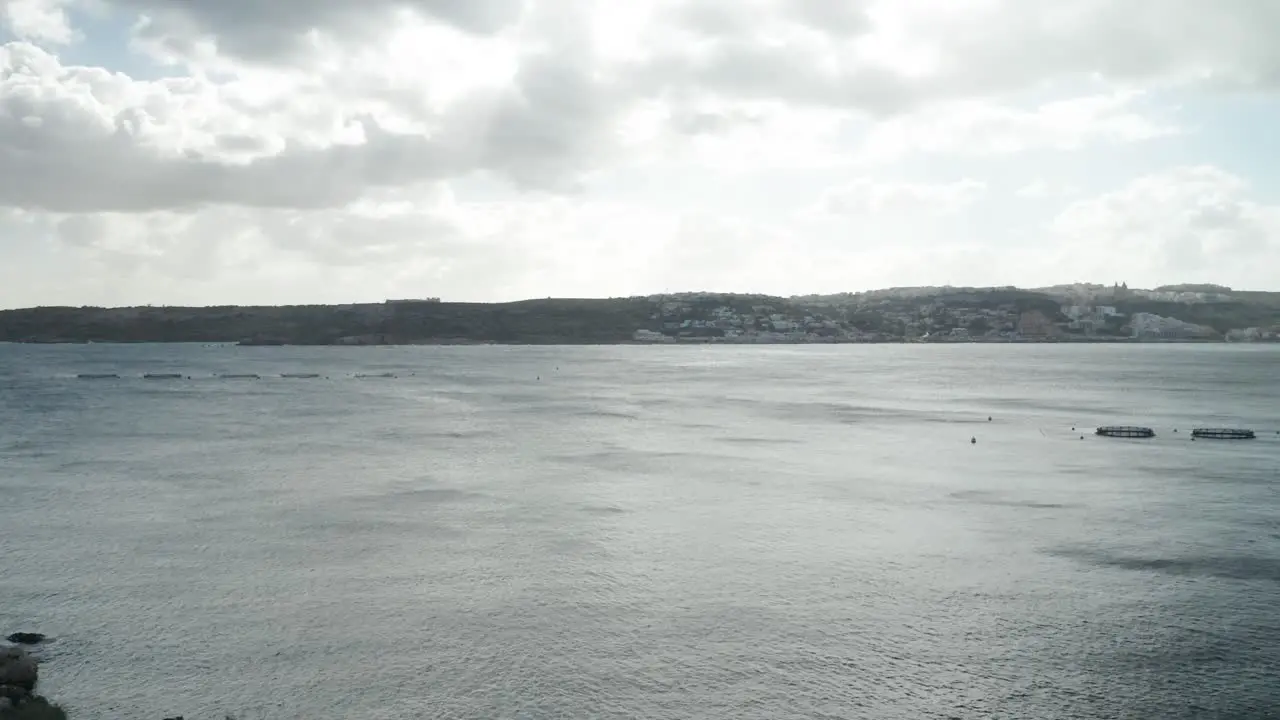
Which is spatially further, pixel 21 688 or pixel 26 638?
pixel 26 638

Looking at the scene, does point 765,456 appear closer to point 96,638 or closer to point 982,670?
point 982,670

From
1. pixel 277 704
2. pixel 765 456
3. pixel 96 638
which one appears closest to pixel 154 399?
pixel 765 456

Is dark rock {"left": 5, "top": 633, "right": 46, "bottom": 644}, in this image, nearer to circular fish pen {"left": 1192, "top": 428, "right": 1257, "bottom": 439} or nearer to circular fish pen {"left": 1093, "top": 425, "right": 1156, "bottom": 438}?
circular fish pen {"left": 1093, "top": 425, "right": 1156, "bottom": 438}

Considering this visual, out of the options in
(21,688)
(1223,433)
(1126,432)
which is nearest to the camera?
(21,688)

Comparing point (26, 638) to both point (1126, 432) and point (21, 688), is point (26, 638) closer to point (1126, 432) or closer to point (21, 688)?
point (21, 688)

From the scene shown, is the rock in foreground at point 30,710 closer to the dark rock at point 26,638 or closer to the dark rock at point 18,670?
the dark rock at point 18,670

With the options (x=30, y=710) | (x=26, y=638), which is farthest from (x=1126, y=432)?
(x=30, y=710)
